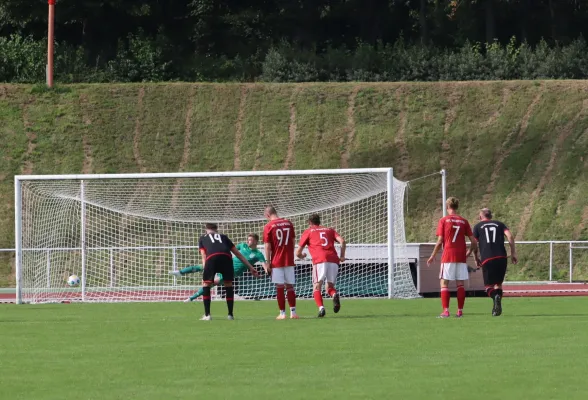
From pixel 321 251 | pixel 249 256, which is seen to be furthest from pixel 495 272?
pixel 249 256

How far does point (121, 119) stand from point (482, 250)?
31833mm

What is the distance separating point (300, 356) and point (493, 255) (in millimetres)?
7174

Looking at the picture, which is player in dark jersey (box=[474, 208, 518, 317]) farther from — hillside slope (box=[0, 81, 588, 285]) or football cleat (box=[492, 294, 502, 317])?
hillside slope (box=[0, 81, 588, 285])

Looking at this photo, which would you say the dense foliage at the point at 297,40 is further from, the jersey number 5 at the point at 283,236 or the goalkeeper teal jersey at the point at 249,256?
the jersey number 5 at the point at 283,236

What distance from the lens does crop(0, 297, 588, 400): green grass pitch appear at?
980cm

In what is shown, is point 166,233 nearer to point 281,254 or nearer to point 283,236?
point 281,254

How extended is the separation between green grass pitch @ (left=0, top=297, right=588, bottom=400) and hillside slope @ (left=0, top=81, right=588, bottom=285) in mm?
23556

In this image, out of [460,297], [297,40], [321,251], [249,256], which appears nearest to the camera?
[460,297]

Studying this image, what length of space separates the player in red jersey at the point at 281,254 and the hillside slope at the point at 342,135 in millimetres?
22825

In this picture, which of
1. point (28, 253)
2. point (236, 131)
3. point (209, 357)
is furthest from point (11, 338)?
point (236, 131)

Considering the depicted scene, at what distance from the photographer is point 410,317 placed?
18.9m

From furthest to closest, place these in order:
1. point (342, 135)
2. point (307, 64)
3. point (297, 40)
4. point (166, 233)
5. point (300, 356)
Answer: point (297, 40) → point (307, 64) → point (342, 135) → point (166, 233) → point (300, 356)

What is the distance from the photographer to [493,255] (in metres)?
18.9

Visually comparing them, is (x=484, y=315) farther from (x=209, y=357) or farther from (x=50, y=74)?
(x=50, y=74)
